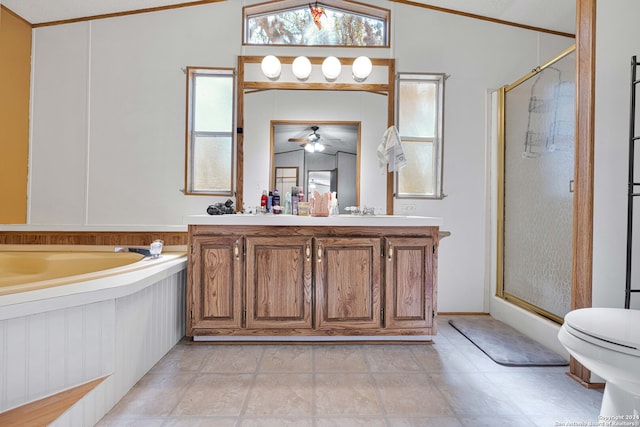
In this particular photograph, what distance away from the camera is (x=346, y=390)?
154 centimetres

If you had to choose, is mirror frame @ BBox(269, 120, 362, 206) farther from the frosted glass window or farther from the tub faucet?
the tub faucet

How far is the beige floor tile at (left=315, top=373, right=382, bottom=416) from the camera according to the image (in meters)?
1.38

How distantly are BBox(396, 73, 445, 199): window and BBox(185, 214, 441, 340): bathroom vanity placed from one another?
2.26 feet

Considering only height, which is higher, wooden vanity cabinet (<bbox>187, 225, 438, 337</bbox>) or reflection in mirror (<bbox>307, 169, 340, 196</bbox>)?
reflection in mirror (<bbox>307, 169, 340, 196</bbox>)

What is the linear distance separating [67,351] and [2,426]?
0.28 m

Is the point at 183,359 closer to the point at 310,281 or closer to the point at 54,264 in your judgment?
the point at 310,281

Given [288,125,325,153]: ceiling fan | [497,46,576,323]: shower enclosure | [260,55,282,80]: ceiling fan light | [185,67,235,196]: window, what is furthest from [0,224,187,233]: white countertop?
[497,46,576,323]: shower enclosure

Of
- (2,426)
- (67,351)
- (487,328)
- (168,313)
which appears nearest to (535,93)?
(487,328)

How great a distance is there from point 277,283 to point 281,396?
676mm

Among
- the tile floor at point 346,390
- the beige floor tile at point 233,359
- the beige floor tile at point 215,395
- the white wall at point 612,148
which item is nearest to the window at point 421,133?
the white wall at point 612,148

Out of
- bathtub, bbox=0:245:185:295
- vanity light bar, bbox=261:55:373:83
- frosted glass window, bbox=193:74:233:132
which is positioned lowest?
bathtub, bbox=0:245:185:295

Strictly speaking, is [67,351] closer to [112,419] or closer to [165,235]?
[112,419]

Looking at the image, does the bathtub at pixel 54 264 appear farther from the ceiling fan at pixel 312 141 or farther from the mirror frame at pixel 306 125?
the ceiling fan at pixel 312 141

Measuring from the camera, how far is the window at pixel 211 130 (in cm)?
257
